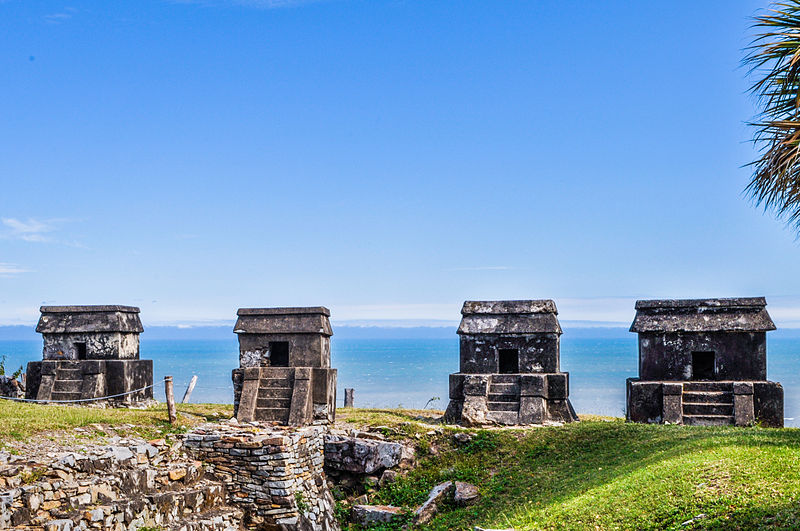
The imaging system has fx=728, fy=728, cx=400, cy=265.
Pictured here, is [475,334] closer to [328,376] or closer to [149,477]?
[328,376]

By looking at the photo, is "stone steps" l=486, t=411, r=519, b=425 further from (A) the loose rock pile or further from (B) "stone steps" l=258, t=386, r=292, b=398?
(A) the loose rock pile

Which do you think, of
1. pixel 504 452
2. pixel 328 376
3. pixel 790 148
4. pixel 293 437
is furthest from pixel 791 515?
pixel 328 376

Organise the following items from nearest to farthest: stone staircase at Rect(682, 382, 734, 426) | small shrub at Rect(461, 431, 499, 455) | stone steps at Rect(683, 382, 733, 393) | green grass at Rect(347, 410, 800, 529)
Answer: green grass at Rect(347, 410, 800, 529)
small shrub at Rect(461, 431, 499, 455)
stone staircase at Rect(682, 382, 734, 426)
stone steps at Rect(683, 382, 733, 393)

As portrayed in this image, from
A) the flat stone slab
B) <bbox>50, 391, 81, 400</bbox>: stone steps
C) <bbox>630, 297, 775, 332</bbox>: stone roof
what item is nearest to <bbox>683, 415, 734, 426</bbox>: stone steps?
<bbox>630, 297, 775, 332</bbox>: stone roof

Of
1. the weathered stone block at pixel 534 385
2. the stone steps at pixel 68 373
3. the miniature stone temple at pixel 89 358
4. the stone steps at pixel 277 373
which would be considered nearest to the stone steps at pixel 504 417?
the weathered stone block at pixel 534 385

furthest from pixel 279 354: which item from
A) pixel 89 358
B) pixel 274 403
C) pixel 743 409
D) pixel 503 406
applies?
pixel 743 409

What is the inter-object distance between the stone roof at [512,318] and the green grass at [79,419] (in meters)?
7.31

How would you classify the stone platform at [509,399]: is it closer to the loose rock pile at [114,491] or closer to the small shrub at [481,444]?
the small shrub at [481,444]

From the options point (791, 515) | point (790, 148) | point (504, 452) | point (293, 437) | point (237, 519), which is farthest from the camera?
point (504, 452)

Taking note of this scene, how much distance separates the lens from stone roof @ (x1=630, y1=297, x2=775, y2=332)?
18.1m

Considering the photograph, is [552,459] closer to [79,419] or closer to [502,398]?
[502,398]

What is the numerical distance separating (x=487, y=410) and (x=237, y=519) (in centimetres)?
707

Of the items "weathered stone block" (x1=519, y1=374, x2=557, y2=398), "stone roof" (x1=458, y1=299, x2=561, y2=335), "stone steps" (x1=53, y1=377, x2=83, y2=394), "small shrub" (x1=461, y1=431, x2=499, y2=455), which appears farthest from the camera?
"stone steps" (x1=53, y1=377, x2=83, y2=394)

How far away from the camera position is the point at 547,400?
18.9 metres
